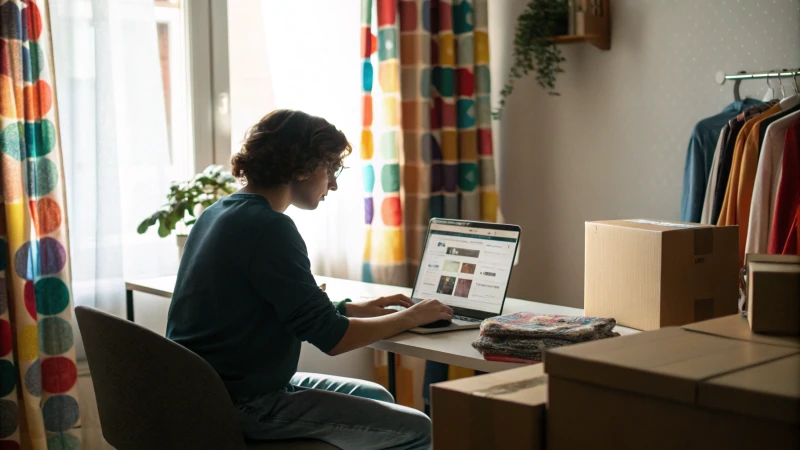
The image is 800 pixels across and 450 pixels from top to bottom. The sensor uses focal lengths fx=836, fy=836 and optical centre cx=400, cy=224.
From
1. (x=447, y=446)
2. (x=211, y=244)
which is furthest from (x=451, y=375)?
(x=447, y=446)

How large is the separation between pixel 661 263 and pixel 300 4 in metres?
1.92

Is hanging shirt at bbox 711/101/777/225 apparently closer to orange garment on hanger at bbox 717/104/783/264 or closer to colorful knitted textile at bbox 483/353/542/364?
orange garment on hanger at bbox 717/104/783/264

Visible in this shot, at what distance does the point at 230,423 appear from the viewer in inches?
61.9

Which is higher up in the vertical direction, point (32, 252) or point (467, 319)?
point (32, 252)

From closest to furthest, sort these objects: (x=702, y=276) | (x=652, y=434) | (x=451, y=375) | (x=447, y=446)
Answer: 1. (x=652, y=434)
2. (x=447, y=446)
3. (x=702, y=276)
4. (x=451, y=375)

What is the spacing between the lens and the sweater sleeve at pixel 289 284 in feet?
5.60

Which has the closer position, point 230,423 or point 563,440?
point 563,440

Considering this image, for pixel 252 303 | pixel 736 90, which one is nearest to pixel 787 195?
pixel 736 90

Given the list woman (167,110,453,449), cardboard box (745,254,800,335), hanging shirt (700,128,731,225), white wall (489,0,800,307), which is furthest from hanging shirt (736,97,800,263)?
cardboard box (745,254,800,335)

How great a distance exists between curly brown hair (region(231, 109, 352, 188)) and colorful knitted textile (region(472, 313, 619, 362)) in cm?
54

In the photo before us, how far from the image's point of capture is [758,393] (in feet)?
2.42

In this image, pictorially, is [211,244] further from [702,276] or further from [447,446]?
[702,276]

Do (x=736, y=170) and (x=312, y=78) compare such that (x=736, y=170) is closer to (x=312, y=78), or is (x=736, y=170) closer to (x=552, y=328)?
(x=552, y=328)

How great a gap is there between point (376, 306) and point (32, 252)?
41.8 inches
